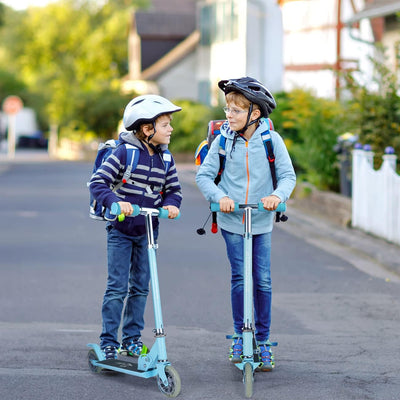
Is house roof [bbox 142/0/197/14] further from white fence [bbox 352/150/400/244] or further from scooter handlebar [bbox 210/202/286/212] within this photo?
scooter handlebar [bbox 210/202/286/212]

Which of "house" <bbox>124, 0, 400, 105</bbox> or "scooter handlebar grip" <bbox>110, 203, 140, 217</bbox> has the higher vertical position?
"house" <bbox>124, 0, 400, 105</bbox>

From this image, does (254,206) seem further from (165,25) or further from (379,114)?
(165,25)

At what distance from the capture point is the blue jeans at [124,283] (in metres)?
5.39

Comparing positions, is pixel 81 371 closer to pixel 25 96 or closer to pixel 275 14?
pixel 275 14

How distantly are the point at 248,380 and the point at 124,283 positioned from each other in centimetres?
95

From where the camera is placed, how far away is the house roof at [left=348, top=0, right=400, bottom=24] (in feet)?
63.6

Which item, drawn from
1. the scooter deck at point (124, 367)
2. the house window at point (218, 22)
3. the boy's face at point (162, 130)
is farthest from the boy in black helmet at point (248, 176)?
the house window at point (218, 22)

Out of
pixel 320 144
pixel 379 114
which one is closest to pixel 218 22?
pixel 320 144

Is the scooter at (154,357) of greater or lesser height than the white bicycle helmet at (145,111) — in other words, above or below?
below

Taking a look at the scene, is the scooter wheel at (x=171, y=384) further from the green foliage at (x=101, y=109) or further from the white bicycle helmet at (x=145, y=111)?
the green foliage at (x=101, y=109)

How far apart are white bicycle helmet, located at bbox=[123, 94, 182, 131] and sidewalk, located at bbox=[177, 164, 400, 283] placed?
4.42 metres

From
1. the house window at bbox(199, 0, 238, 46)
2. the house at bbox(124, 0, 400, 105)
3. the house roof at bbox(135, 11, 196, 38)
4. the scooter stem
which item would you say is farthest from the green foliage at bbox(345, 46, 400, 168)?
the house roof at bbox(135, 11, 196, 38)

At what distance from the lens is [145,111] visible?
5.24m

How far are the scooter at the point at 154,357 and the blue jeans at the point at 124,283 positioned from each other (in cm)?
28
